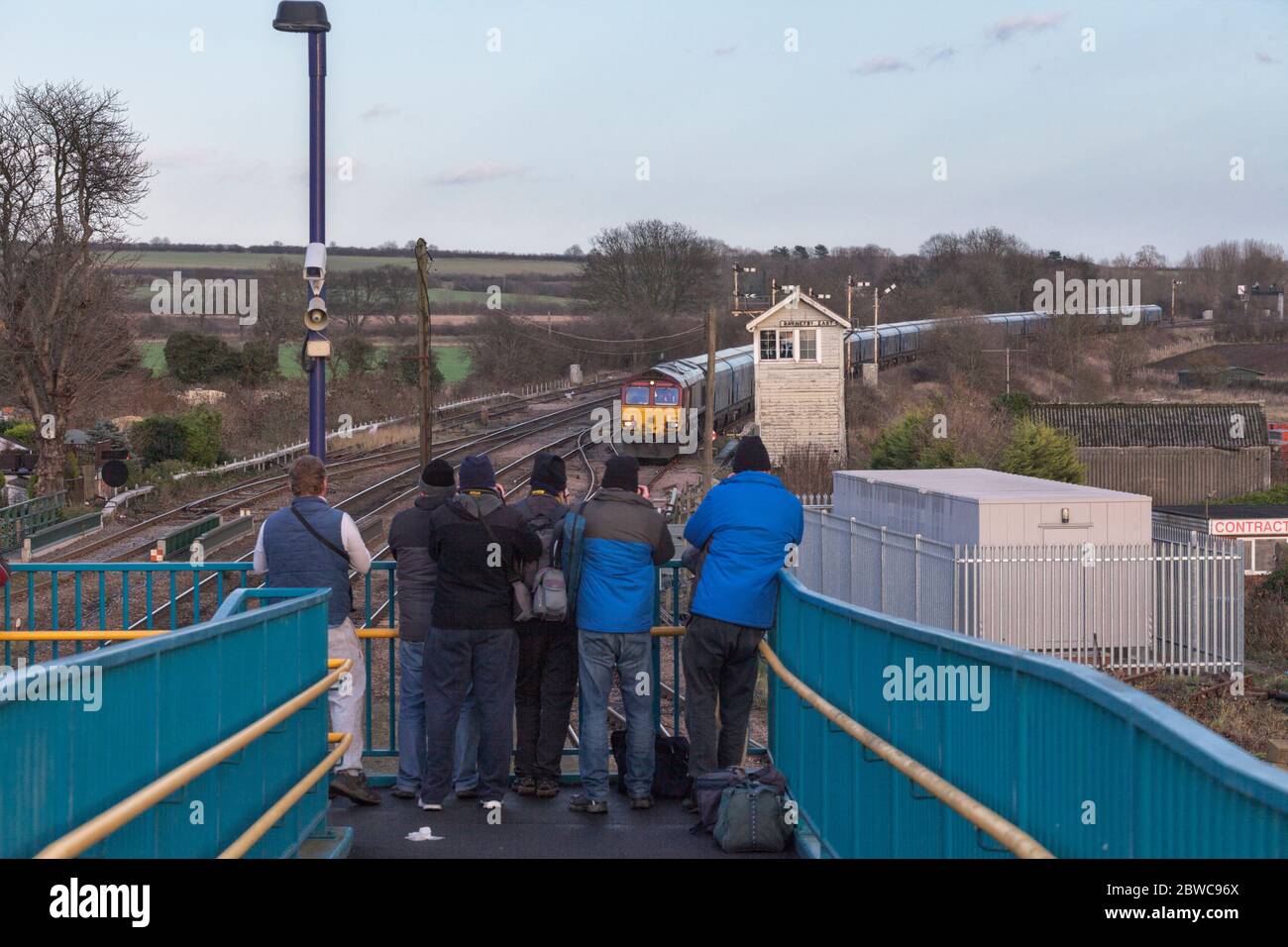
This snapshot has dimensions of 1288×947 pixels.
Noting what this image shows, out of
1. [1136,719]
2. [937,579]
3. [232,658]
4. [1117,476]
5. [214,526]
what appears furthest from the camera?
[1117,476]

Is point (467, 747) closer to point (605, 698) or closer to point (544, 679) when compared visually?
point (544, 679)

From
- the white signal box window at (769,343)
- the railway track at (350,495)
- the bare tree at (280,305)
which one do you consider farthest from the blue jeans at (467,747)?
the bare tree at (280,305)

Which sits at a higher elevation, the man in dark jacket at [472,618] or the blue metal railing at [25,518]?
the man in dark jacket at [472,618]

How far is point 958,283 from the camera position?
11531 cm

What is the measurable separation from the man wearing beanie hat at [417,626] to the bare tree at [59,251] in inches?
1271

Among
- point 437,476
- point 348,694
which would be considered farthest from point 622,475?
point 348,694

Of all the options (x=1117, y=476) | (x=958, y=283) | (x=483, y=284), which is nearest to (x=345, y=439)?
(x=1117, y=476)

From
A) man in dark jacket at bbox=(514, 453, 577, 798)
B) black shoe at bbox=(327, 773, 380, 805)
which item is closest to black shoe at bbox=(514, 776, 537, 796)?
man in dark jacket at bbox=(514, 453, 577, 798)

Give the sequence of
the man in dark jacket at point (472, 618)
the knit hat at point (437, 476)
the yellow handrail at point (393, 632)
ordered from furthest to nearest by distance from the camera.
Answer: the yellow handrail at point (393, 632) → the knit hat at point (437, 476) → the man in dark jacket at point (472, 618)

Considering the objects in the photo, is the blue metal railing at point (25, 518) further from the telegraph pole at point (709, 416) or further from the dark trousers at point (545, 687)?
the dark trousers at point (545, 687)

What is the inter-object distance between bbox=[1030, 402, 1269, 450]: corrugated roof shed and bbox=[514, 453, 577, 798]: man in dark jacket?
4230 cm

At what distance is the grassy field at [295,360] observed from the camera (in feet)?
225
